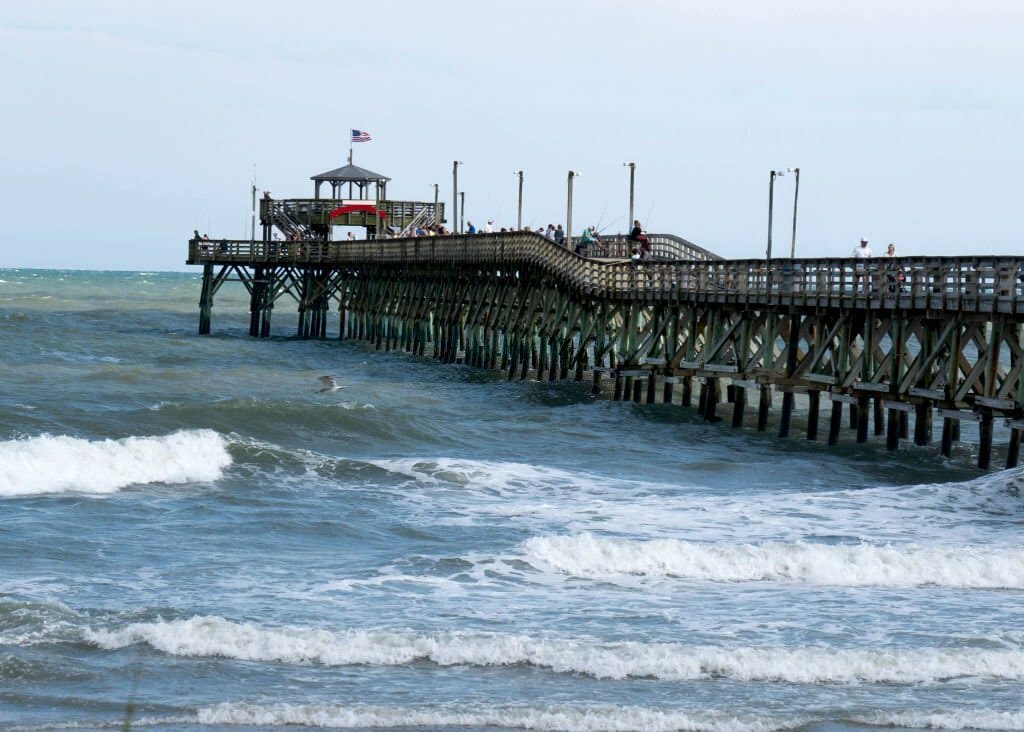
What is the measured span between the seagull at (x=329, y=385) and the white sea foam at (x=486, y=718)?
Result: 92.8 ft

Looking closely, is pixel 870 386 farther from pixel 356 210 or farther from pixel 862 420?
pixel 356 210

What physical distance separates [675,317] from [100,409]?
1191 centimetres

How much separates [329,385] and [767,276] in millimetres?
15521

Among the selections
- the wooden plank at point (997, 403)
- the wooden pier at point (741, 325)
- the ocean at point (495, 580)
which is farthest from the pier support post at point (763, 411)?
the wooden plank at point (997, 403)

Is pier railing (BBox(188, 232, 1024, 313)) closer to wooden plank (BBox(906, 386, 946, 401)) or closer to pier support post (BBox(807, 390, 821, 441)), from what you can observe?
wooden plank (BBox(906, 386, 946, 401))

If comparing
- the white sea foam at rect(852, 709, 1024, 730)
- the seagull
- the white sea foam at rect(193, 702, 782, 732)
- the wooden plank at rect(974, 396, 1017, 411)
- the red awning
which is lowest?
the seagull

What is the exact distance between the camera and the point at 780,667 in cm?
1288

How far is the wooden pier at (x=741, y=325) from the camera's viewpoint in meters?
24.6

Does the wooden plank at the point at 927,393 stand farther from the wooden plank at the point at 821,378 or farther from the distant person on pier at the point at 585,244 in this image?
the distant person on pier at the point at 585,244

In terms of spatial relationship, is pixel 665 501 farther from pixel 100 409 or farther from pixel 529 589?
pixel 100 409

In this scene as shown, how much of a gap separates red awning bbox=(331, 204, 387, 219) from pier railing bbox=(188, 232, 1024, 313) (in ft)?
33.7

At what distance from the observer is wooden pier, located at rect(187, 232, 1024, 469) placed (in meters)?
24.6

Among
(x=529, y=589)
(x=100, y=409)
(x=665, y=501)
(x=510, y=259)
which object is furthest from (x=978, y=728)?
(x=510, y=259)

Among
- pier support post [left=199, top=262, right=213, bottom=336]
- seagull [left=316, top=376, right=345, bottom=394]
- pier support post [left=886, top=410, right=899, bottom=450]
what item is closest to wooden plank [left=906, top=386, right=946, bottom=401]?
pier support post [left=886, top=410, right=899, bottom=450]
